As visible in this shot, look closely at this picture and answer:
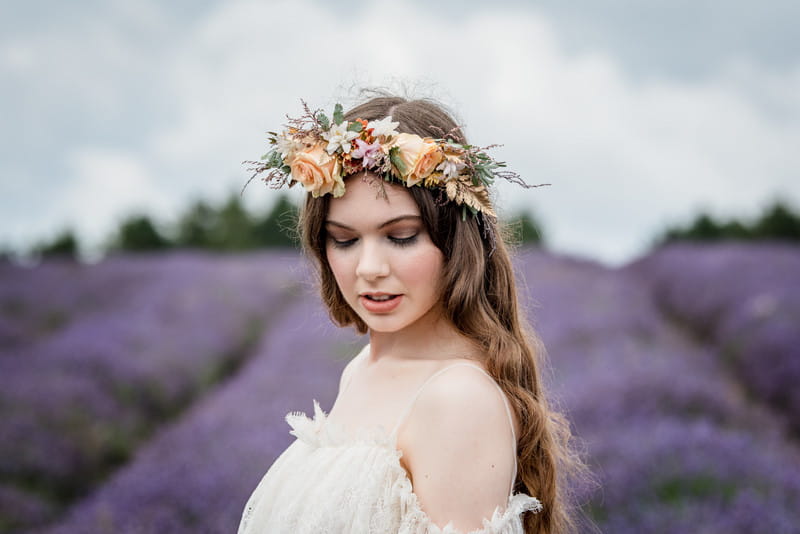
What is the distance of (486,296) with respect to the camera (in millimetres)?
1789

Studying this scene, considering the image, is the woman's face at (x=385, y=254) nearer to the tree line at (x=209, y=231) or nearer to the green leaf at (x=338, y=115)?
the green leaf at (x=338, y=115)

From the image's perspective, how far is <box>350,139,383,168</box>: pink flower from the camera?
1607 millimetres

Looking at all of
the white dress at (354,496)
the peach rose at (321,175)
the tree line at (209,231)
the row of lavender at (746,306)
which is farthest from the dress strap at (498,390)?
the tree line at (209,231)

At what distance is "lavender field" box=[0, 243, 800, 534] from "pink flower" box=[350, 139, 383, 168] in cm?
68

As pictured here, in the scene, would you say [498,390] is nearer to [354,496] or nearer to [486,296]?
[486,296]

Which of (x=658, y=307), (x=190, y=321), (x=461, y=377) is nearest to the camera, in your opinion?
(x=461, y=377)

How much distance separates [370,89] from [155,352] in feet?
17.3

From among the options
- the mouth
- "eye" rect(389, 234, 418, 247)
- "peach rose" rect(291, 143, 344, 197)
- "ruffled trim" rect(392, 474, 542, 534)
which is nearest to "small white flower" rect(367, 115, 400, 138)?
"peach rose" rect(291, 143, 344, 197)

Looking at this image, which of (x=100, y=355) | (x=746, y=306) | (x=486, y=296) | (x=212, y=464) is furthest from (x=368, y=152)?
(x=746, y=306)

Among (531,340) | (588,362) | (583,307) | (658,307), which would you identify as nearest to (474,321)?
(531,340)

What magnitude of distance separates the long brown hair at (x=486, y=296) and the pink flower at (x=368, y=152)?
12cm

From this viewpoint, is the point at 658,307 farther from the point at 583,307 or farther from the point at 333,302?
the point at 333,302

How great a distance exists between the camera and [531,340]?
2020mm

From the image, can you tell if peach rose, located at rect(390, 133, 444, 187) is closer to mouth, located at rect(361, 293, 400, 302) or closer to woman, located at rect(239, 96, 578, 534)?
woman, located at rect(239, 96, 578, 534)
